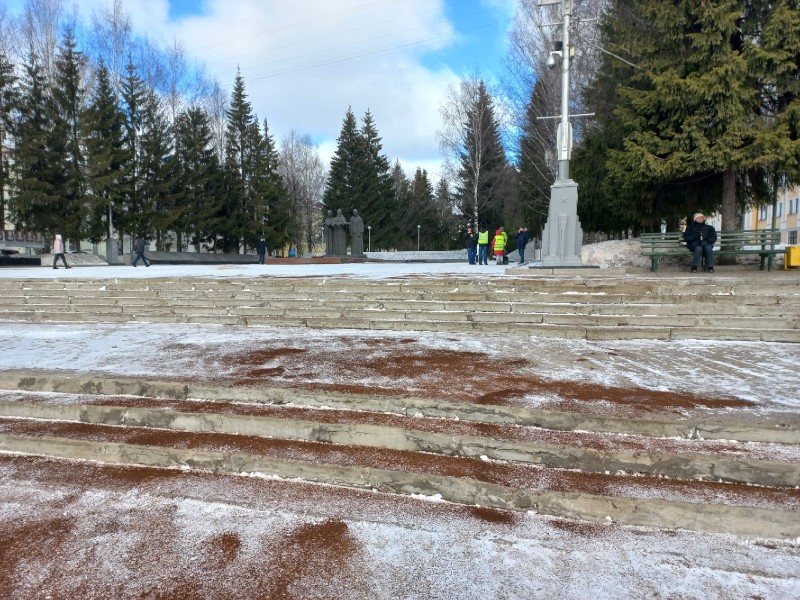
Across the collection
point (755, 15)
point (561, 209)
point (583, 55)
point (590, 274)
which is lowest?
point (590, 274)

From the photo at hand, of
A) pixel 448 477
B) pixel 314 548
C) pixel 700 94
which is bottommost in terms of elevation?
pixel 314 548

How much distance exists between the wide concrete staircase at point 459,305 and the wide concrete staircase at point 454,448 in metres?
3.85

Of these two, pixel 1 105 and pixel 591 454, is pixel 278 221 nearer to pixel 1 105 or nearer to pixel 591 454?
pixel 1 105

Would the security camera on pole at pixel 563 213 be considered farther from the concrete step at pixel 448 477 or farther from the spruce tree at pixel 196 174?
the spruce tree at pixel 196 174

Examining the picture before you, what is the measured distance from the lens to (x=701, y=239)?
12.4 metres

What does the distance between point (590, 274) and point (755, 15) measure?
9.73 m

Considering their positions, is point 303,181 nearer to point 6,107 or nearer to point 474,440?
point 6,107

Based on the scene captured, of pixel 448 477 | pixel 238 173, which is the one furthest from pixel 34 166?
pixel 448 477

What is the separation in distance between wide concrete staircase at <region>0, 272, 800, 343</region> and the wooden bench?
422 cm

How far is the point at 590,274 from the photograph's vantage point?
11.9 m

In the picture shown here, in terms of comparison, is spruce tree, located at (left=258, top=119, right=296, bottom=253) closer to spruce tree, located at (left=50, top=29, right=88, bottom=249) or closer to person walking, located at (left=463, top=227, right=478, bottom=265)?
spruce tree, located at (left=50, top=29, right=88, bottom=249)

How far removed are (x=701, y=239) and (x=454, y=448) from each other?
455 inches

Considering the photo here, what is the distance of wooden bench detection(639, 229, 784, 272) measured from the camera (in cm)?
1323

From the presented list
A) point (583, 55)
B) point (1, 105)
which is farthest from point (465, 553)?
point (1, 105)
